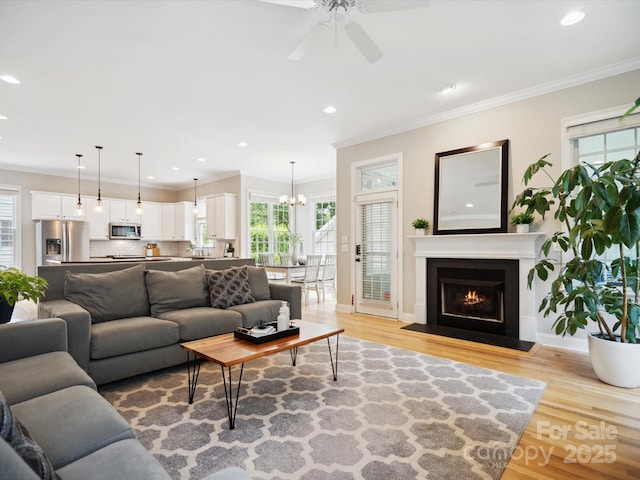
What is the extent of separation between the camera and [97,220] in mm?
7855

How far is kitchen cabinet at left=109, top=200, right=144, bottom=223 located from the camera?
26.5 feet

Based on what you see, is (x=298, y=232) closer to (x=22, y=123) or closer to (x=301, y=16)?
(x=22, y=123)

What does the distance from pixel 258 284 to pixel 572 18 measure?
12.6 feet

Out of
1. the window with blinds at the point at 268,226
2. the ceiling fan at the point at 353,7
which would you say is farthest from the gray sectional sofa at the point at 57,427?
the window with blinds at the point at 268,226

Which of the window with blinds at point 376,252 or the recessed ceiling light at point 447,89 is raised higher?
the recessed ceiling light at point 447,89

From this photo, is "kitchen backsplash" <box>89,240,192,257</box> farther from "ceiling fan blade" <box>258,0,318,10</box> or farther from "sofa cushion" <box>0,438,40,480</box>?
"sofa cushion" <box>0,438,40,480</box>

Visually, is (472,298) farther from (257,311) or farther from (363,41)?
(363,41)

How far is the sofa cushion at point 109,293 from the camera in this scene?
115 inches

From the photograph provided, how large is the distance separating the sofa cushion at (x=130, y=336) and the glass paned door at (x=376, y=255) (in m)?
3.16

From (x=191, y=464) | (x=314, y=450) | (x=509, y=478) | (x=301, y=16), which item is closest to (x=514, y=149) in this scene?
(x=301, y=16)

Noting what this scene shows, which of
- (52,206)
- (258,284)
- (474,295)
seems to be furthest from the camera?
(52,206)

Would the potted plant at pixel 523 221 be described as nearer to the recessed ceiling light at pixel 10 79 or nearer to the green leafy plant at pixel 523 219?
the green leafy plant at pixel 523 219

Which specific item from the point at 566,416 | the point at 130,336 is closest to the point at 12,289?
the point at 130,336

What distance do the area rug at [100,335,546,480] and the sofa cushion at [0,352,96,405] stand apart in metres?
0.57
